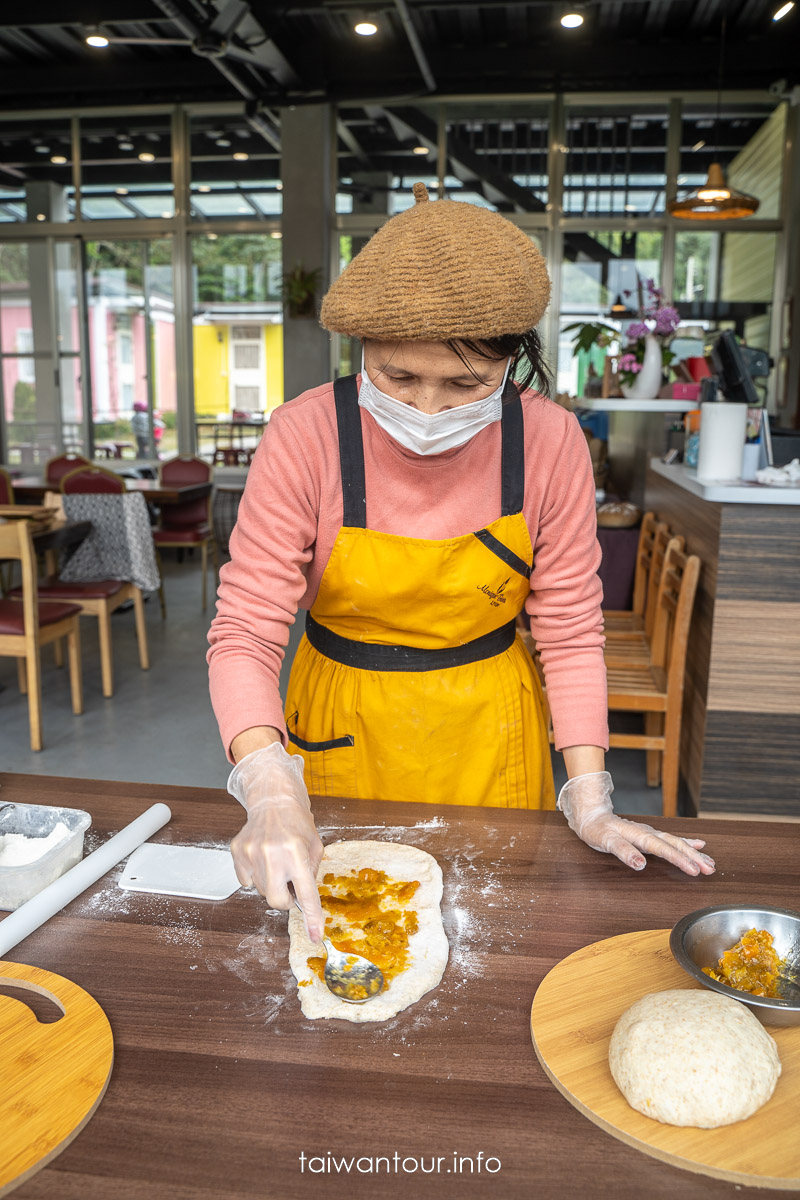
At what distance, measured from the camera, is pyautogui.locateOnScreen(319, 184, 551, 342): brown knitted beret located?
1.00 m

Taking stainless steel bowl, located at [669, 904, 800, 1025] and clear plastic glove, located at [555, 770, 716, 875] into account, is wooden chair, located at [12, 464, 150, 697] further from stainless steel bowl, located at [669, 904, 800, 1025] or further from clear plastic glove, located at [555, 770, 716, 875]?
stainless steel bowl, located at [669, 904, 800, 1025]

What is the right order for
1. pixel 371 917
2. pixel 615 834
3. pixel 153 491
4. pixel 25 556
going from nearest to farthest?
1. pixel 371 917
2. pixel 615 834
3. pixel 25 556
4. pixel 153 491

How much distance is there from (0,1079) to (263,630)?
1.98 ft

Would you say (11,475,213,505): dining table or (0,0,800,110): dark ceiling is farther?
(0,0,800,110): dark ceiling

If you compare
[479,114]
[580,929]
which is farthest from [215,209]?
[580,929]

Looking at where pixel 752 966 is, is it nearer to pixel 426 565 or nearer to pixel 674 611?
pixel 426 565

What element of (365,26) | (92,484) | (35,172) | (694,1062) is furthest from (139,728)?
(35,172)

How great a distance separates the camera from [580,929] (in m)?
0.97

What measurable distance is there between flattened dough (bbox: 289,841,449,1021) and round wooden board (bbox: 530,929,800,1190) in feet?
0.37

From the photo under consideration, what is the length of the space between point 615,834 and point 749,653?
1.70 metres

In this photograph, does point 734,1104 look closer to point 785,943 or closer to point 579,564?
point 785,943

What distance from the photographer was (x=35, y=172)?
29.7 ft

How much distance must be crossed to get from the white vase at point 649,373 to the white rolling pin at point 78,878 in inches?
143

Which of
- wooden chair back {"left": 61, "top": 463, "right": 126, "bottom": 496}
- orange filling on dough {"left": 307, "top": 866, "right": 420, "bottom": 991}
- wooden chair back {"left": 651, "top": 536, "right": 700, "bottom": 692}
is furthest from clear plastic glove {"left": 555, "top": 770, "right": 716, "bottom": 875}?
wooden chair back {"left": 61, "top": 463, "right": 126, "bottom": 496}
